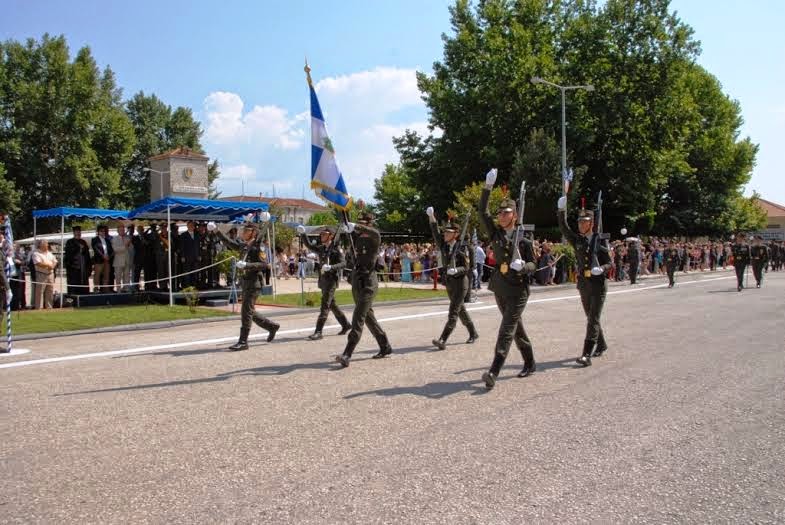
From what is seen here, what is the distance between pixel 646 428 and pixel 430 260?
2402 cm

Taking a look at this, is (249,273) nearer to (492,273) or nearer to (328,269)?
(328,269)

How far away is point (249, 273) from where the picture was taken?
10.1m

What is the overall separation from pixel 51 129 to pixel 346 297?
4057 cm

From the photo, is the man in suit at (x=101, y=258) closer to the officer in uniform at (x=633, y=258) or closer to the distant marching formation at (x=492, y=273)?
the distant marching formation at (x=492, y=273)

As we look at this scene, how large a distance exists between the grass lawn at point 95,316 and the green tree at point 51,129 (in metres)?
37.3

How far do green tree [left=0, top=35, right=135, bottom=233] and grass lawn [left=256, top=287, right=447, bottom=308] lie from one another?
3567 cm

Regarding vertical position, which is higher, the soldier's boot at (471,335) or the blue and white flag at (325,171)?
the blue and white flag at (325,171)

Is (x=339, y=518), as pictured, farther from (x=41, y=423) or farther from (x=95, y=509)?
(x=41, y=423)

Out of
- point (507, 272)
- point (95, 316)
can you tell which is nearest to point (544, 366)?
point (507, 272)

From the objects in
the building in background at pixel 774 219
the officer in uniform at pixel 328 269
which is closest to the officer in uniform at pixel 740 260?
the officer in uniform at pixel 328 269

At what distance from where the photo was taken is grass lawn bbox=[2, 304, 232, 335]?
1295cm

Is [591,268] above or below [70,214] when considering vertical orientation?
below

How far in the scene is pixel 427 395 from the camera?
22.0ft

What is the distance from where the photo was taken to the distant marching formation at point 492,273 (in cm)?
725
